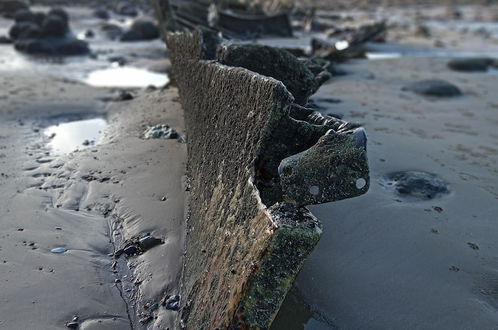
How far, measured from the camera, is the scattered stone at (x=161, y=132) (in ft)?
19.2

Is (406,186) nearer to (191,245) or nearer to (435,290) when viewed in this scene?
(435,290)

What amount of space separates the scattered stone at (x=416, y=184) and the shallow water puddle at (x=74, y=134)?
3814mm

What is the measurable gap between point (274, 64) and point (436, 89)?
5128 mm

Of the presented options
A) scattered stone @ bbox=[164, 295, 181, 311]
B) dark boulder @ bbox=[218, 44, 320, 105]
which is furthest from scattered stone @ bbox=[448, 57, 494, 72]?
scattered stone @ bbox=[164, 295, 181, 311]

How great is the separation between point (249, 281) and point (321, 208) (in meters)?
1.97

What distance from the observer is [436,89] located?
8273 millimetres

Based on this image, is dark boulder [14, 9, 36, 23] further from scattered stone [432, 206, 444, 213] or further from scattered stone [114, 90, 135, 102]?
scattered stone [432, 206, 444, 213]

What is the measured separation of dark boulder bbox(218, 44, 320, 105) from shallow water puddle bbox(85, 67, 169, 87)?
5.57 metres

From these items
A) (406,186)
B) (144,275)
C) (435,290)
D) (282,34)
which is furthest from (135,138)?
(282,34)

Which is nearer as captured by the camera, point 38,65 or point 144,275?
point 144,275

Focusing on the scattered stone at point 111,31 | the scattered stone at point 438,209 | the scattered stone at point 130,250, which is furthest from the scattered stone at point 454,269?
the scattered stone at point 111,31

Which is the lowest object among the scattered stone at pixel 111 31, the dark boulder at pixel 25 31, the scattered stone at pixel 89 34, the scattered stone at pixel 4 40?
the scattered stone at pixel 111 31

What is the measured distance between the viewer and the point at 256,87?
2814 millimetres

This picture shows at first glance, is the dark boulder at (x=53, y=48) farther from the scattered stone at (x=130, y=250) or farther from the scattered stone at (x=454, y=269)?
the scattered stone at (x=454, y=269)
